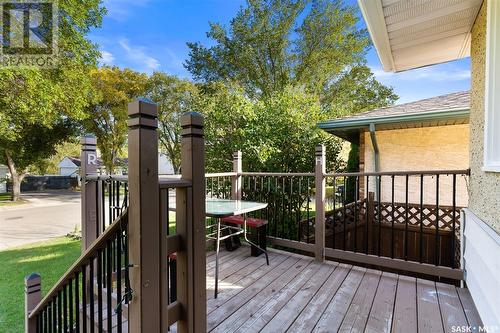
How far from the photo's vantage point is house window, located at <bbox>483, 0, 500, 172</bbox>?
5.96 ft

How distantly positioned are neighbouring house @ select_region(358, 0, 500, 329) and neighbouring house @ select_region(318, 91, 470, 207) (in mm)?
1999

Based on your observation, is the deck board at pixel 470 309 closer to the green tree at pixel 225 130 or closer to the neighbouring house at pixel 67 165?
the green tree at pixel 225 130

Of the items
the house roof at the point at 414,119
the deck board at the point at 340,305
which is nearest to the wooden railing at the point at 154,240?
the deck board at the point at 340,305

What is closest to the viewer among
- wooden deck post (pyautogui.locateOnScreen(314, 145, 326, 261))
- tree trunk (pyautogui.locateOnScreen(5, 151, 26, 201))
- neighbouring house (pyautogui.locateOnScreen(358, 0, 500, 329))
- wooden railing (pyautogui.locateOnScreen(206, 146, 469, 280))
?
neighbouring house (pyautogui.locateOnScreen(358, 0, 500, 329))

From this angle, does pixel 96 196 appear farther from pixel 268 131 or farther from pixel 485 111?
pixel 268 131

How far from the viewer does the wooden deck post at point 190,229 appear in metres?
1.32

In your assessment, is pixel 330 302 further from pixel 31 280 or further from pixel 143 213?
pixel 31 280

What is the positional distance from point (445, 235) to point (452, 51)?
11.0 feet

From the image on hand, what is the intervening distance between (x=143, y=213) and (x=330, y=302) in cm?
198

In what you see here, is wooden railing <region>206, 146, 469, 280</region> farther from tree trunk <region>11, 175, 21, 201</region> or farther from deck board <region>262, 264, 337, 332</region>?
tree trunk <region>11, 175, 21, 201</region>

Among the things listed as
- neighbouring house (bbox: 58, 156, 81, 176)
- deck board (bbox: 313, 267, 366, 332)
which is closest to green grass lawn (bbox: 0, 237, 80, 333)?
deck board (bbox: 313, 267, 366, 332)

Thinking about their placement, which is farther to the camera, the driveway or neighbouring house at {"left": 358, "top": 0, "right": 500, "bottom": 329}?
the driveway

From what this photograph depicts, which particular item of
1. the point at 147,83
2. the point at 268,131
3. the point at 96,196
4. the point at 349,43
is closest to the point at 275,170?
the point at 268,131

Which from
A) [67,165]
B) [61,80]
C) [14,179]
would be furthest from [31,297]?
[67,165]
